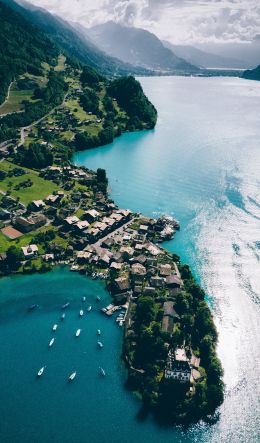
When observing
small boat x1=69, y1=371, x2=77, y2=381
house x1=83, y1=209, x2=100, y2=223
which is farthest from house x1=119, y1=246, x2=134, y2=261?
small boat x1=69, y1=371, x2=77, y2=381

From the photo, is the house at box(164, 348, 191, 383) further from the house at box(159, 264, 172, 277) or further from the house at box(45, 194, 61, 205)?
the house at box(45, 194, 61, 205)

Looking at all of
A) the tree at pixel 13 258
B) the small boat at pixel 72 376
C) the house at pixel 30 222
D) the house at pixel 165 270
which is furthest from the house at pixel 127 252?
the small boat at pixel 72 376

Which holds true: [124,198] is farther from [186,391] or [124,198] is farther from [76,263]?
[186,391]

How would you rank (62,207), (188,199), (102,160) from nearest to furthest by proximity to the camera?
1. (62,207)
2. (188,199)
3. (102,160)

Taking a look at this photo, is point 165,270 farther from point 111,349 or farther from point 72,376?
point 72,376

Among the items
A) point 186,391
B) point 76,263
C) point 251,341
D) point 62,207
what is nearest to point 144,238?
point 76,263
